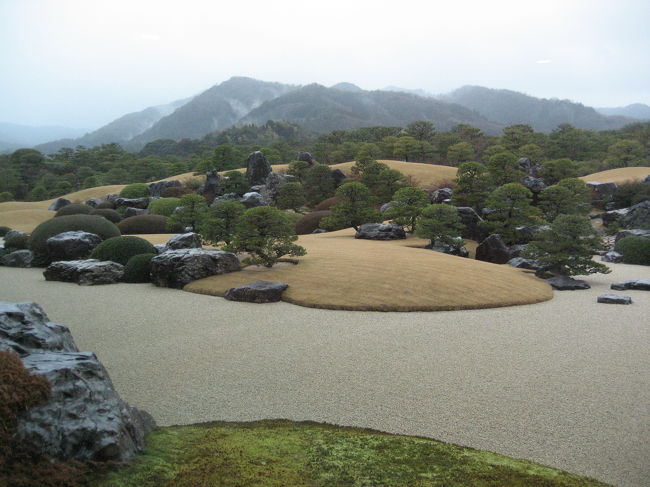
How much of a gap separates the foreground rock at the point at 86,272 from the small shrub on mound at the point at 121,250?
1011 mm

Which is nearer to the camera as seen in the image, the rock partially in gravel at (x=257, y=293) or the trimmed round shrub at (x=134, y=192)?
the rock partially in gravel at (x=257, y=293)

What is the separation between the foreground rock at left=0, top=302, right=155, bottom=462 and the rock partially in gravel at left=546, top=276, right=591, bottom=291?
1244cm

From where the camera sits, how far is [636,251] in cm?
1823

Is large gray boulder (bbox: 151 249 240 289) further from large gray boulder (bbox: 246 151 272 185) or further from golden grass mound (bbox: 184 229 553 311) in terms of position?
large gray boulder (bbox: 246 151 272 185)

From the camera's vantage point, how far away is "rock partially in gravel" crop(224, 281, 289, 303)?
10.9 metres

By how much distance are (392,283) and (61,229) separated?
1440cm

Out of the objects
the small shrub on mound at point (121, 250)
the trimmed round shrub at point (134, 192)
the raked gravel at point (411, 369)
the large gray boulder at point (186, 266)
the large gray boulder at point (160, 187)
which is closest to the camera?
the raked gravel at point (411, 369)

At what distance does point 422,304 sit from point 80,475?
8.52 metres

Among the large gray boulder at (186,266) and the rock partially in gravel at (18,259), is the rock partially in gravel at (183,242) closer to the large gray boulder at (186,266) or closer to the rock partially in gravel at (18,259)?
the large gray boulder at (186,266)

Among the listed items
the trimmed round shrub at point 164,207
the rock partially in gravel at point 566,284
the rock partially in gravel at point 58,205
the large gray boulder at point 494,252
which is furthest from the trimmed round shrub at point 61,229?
the rock partially in gravel at point 58,205

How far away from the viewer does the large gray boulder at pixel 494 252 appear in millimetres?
18438

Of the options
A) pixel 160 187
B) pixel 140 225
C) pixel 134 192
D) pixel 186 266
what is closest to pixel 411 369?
pixel 186 266

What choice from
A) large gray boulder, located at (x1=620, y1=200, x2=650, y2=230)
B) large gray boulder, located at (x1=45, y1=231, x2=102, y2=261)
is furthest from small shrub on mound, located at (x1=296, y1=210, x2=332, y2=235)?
large gray boulder, located at (x1=620, y1=200, x2=650, y2=230)

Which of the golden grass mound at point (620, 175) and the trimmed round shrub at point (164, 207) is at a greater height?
the golden grass mound at point (620, 175)
